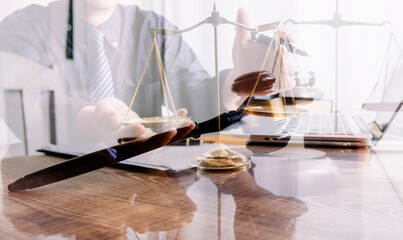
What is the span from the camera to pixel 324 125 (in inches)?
28.4

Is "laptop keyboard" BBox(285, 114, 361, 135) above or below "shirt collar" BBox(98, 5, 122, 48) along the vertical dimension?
below

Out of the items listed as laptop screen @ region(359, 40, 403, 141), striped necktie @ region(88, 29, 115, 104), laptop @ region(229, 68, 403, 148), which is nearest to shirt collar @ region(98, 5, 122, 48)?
striped necktie @ region(88, 29, 115, 104)

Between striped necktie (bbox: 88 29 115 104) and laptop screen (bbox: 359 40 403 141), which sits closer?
laptop screen (bbox: 359 40 403 141)

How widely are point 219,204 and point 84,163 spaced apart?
181mm

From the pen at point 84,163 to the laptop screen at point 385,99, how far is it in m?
0.52

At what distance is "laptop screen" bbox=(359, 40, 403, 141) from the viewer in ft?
2.34

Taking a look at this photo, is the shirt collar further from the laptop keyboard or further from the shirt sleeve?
the laptop keyboard

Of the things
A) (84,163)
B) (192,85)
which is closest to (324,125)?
(192,85)

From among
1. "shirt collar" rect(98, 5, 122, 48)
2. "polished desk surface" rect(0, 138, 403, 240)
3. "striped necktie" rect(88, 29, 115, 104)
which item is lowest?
"polished desk surface" rect(0, 138, 403, 240)

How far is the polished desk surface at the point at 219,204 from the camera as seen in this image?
0.22m

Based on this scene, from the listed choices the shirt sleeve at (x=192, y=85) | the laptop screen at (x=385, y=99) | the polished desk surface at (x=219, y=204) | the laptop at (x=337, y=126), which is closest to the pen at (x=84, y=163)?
the polished desk surface at (x=219, y=204)

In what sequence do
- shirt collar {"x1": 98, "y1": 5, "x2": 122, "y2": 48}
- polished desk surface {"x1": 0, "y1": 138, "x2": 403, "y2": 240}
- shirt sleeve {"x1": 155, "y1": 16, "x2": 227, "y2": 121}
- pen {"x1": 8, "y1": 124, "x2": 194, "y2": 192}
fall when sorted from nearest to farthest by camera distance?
polished desk surface {"x1": 0, "y1": 138, "x2": 403, "y2": 240} → pen {"x1": 8, "y1": 124, "x2": 194, "y2": 192} → shirt sleeve {"x1": 155, "y1": 16, "x2": 227, "y2": 121} → shirt collar {"x1": 98, "y1": 5, "x2": 122, "y2": 48}

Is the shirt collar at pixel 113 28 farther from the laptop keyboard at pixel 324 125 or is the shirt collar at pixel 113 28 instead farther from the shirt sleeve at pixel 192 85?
the laptop keyboard at pixel 324 125

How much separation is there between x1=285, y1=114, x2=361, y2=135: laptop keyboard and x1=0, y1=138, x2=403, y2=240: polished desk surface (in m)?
0.19
